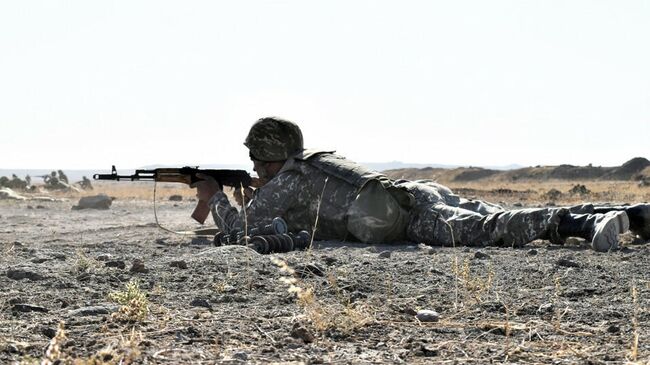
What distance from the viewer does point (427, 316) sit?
4441 mm

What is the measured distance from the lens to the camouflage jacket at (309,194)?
8.65 metres

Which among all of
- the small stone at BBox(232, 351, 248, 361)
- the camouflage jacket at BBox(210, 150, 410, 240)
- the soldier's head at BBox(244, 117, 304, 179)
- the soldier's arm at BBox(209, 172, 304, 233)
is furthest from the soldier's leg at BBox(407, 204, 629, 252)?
the small stone at BBox(232, 351, 248, 361)

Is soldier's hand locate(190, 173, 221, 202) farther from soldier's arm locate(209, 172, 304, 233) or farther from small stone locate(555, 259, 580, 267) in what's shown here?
small stone locate(555, 259, 580, 267)

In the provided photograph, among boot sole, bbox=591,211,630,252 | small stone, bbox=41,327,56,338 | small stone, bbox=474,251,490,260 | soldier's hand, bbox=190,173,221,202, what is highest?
soldier's hand, bbox=190,173,221,202

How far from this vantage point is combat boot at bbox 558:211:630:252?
762 centimetres

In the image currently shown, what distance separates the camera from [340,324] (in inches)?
164

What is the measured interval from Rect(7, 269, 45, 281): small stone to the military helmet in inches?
142

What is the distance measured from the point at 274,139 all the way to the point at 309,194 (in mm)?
704

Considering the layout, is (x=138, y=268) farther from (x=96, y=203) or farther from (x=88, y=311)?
(x=96, y=203)

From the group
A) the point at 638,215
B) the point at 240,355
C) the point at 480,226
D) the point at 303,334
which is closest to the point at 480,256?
the point at 480,226

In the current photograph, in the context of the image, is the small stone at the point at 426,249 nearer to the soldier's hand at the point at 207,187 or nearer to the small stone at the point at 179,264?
the small stone at the point at 179,264

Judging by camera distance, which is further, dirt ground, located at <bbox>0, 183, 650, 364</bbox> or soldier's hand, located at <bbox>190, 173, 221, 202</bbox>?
soldier's hand, located at <bbox>190, 173, 221, 202</bbox>

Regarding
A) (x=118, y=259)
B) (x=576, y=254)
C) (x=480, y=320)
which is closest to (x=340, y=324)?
(x=480, y=320)

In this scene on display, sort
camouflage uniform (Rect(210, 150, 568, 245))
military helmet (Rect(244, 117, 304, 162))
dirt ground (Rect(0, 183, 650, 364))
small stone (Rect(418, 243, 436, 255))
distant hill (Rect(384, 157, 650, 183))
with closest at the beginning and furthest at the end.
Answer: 1. dirt ground (Rect(0, 183, 650, 364))
2. small stone (Rect(418, 243, 436, 255))
3. camouflage uniform (Rect(210, 150, 568, 245))
4. military helmet (Rect(244, 117, 304, 162))
5. distant hill (Rect(384, 157, 650, 183))
